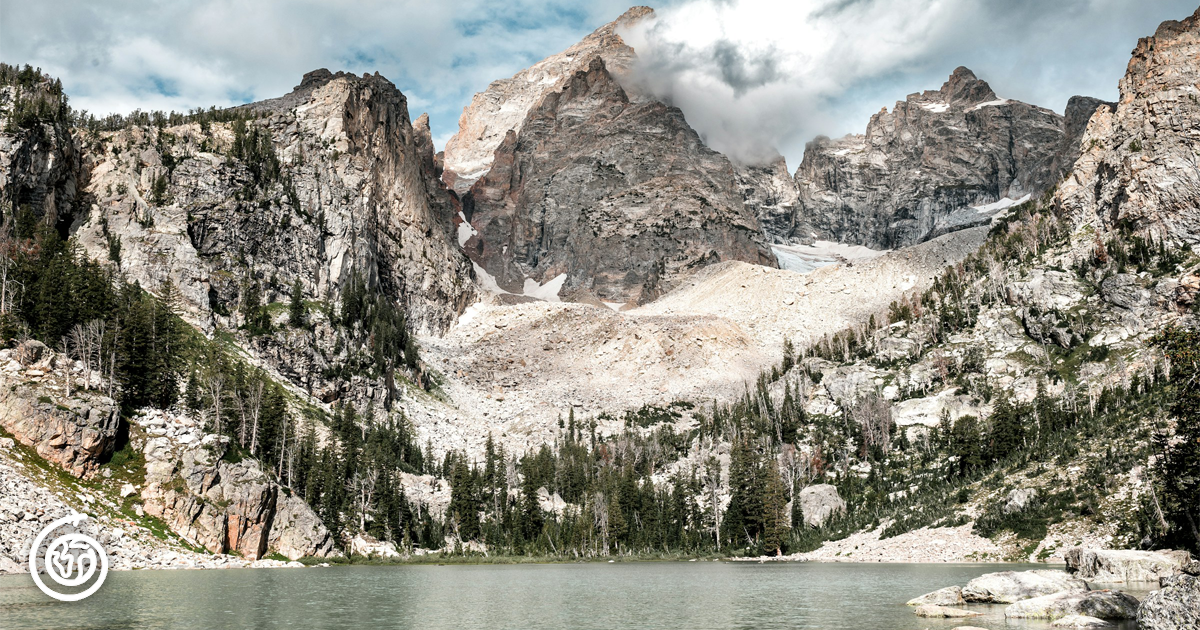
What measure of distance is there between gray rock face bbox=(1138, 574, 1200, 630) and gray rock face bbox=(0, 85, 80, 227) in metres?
142

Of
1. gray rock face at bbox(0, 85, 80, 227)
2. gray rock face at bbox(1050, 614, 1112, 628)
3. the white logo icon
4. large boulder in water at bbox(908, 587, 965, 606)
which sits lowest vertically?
gray rock face at bbox(1050, 614, 1112, 628)

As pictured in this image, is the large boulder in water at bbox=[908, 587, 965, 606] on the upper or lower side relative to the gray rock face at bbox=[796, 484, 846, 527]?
lower

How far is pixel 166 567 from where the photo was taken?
65125 mm

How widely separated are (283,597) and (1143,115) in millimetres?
185674

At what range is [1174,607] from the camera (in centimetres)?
2430

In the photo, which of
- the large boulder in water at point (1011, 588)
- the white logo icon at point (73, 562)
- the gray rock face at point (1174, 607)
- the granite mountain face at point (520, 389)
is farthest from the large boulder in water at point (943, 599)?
the white logo icon at point (73, 562)

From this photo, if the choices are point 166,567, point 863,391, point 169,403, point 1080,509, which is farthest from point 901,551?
point 169,403

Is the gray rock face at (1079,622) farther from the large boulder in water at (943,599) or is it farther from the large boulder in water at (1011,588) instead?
the large boulder in water at (1011,588)

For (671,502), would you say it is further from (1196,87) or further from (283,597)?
(1196,87)

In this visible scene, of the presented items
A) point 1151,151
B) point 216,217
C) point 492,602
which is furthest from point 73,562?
point 1151,151

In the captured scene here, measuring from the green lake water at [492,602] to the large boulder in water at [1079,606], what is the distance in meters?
1.18

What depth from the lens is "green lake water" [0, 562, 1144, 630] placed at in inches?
1357

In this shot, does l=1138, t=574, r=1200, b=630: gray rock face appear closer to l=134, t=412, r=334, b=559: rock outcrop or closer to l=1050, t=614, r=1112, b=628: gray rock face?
l=1050, t=614, r=1112, b=628: gray rock face

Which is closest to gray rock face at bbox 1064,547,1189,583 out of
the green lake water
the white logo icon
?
the green lake water
